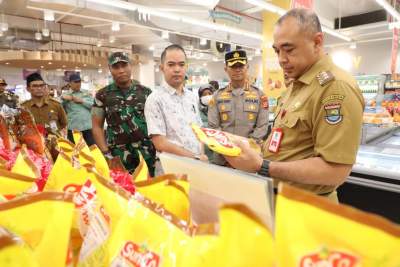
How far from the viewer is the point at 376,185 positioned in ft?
7.61

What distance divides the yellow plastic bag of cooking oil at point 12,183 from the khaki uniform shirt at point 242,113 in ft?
8.09

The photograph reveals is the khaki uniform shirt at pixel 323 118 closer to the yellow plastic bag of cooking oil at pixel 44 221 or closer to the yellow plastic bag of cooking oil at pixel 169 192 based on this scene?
the yellow plastic bag of cooking oil at pixel 169 192

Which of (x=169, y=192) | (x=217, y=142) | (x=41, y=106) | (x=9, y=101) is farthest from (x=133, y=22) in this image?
(x=169, y=192)

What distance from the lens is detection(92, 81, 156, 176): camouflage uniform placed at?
9.22 feet

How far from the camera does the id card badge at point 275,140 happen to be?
4.62 feet

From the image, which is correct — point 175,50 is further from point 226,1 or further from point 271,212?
point 226,1

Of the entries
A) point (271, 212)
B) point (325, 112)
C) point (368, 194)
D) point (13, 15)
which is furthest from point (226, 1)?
point (271, 212)

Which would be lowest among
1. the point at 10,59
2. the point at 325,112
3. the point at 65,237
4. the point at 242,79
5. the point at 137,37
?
the point at 65,237

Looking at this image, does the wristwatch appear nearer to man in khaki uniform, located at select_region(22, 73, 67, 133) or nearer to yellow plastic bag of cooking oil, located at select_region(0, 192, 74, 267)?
yellow plastic bag of cooking oil, located at select_region(0, 192, 74, 267)

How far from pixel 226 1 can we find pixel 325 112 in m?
8.95

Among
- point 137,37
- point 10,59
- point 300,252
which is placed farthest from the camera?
point 137,37

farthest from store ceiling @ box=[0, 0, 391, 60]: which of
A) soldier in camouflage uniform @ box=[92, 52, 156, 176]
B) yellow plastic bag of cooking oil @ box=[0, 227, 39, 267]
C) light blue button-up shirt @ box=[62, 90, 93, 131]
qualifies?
yellow plastic bag of cooking oil @ box=[0, 227, 39, 267]

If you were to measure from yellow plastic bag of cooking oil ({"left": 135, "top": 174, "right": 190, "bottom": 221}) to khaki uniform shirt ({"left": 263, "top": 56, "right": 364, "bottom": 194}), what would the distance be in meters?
0.69

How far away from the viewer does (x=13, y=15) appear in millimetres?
9453
